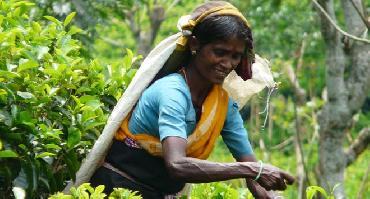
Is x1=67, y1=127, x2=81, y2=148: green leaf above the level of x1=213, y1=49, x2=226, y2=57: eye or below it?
below

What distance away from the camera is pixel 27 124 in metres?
3.69

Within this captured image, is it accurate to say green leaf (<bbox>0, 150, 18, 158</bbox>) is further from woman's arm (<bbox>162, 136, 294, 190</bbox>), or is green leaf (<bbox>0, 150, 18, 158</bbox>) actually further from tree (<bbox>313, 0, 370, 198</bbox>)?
tree (<bbox>313, 0, 370, 198</bbox>)

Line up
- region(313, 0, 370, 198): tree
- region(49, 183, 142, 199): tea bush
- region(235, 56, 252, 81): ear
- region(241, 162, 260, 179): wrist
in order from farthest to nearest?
region(313, 0, 370, 198): tree
region(235, 56, 252, 81): ear
region(241, 162, 260, 179): wrist
region(49, 183, 142, 199): tea bush

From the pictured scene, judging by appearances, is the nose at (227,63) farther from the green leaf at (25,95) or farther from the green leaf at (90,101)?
the green leaf at (25,95)

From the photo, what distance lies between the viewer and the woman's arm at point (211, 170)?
136 inches

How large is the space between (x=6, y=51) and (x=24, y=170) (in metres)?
0.55

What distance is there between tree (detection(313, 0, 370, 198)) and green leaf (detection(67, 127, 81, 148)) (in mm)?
4594

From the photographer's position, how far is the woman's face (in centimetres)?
366

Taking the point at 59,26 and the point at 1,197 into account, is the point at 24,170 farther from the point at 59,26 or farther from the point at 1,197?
the point at 59,26

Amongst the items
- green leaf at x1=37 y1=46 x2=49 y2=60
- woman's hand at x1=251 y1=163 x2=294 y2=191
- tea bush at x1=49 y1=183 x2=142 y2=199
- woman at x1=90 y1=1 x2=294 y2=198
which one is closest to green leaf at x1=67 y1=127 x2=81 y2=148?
woman at x1=90 y1=1 x2=294 y2=198

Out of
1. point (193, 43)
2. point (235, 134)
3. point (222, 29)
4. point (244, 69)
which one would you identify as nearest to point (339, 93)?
point (235, 134)

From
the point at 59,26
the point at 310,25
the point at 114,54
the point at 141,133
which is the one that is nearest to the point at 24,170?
the point at 141,133

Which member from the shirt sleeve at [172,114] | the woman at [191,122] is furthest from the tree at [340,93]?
the shirt sleeve at [172,114]

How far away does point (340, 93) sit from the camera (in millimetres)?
8344
